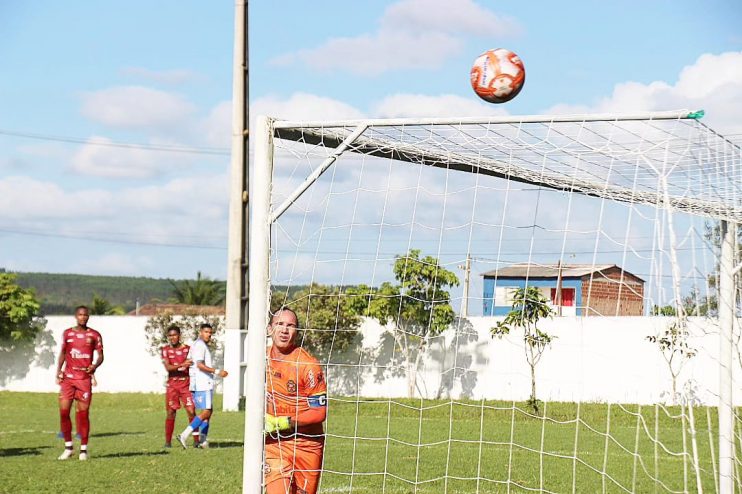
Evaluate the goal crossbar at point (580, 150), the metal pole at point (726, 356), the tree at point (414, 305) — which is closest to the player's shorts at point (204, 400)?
the tree at point (414, 305)

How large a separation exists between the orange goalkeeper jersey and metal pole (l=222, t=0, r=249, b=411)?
1367cm

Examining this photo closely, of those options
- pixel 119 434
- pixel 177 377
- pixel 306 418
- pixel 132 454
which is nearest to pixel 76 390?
pixel 132 454

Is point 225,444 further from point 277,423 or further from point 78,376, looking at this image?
point 277,423

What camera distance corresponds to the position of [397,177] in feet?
27.3

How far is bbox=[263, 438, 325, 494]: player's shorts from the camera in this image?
6.48 meters

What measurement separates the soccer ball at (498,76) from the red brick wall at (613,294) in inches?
63.9

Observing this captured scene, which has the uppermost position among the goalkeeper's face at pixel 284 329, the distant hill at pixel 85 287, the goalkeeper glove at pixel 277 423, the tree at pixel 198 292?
the goalkeeper's face at pixel 284 329

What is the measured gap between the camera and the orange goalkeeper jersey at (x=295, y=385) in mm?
6480

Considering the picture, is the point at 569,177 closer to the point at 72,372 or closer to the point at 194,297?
the point at 72,372

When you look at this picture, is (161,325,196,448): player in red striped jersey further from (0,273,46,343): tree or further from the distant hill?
the distant hill

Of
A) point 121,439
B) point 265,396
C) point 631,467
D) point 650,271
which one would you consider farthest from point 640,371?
point 265,396

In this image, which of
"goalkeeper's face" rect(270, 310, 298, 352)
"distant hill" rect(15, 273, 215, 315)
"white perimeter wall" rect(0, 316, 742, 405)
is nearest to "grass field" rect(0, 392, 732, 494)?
"white perimeter wall" rect(0, 316, 742, 405)

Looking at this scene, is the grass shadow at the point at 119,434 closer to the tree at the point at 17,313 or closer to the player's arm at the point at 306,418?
the player's arm at the point at 306,418

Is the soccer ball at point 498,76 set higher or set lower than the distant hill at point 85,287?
higher
